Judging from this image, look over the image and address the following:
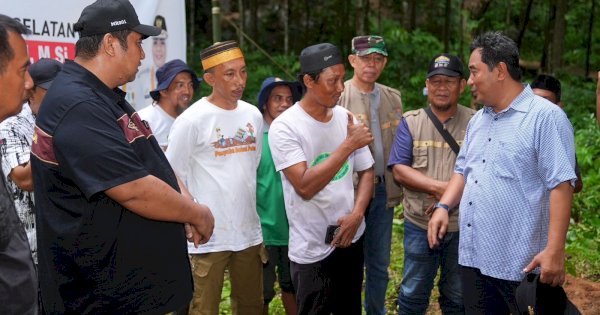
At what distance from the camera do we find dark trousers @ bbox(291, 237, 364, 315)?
3.89 metres

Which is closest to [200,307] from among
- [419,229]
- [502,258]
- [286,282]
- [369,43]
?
[286,282]

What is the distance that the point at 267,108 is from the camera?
16.8ft

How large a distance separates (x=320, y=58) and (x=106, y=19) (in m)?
1.56

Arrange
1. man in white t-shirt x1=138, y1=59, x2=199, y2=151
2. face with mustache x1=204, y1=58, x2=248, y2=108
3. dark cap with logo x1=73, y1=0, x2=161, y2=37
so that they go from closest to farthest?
dark cap with logo x1=73, y1=0, x2=161, y2=37 → face with mustache x1=204, y1=58, x2=248, y2=108 → man in white t-shirt x1=138, y1=59, x2=199, y2=151

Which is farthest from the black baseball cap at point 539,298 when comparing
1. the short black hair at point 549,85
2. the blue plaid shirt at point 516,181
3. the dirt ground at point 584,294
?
the dirt ground at point 584,294

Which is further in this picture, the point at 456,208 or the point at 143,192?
the point at 456,208

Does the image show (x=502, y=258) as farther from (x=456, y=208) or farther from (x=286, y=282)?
(x=286, y=282)

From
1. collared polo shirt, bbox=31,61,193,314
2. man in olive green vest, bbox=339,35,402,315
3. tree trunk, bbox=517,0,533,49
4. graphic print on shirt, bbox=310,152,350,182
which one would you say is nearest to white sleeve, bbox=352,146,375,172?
graphic print on shirt, bbox=310,152,350,182

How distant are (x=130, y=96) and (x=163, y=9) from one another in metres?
0.93

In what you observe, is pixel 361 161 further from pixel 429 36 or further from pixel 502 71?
pixel 429 36

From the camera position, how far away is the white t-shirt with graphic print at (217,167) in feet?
13.1

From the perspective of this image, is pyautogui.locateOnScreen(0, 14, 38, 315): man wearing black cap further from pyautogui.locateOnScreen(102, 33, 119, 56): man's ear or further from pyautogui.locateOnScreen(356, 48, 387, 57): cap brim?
pyautogui.locateOnScreen(356, 48, 387, 57): cap brim

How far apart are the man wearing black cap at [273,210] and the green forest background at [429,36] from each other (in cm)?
288

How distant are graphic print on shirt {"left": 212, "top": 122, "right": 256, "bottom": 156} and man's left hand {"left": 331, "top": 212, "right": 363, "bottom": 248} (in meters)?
0.84
